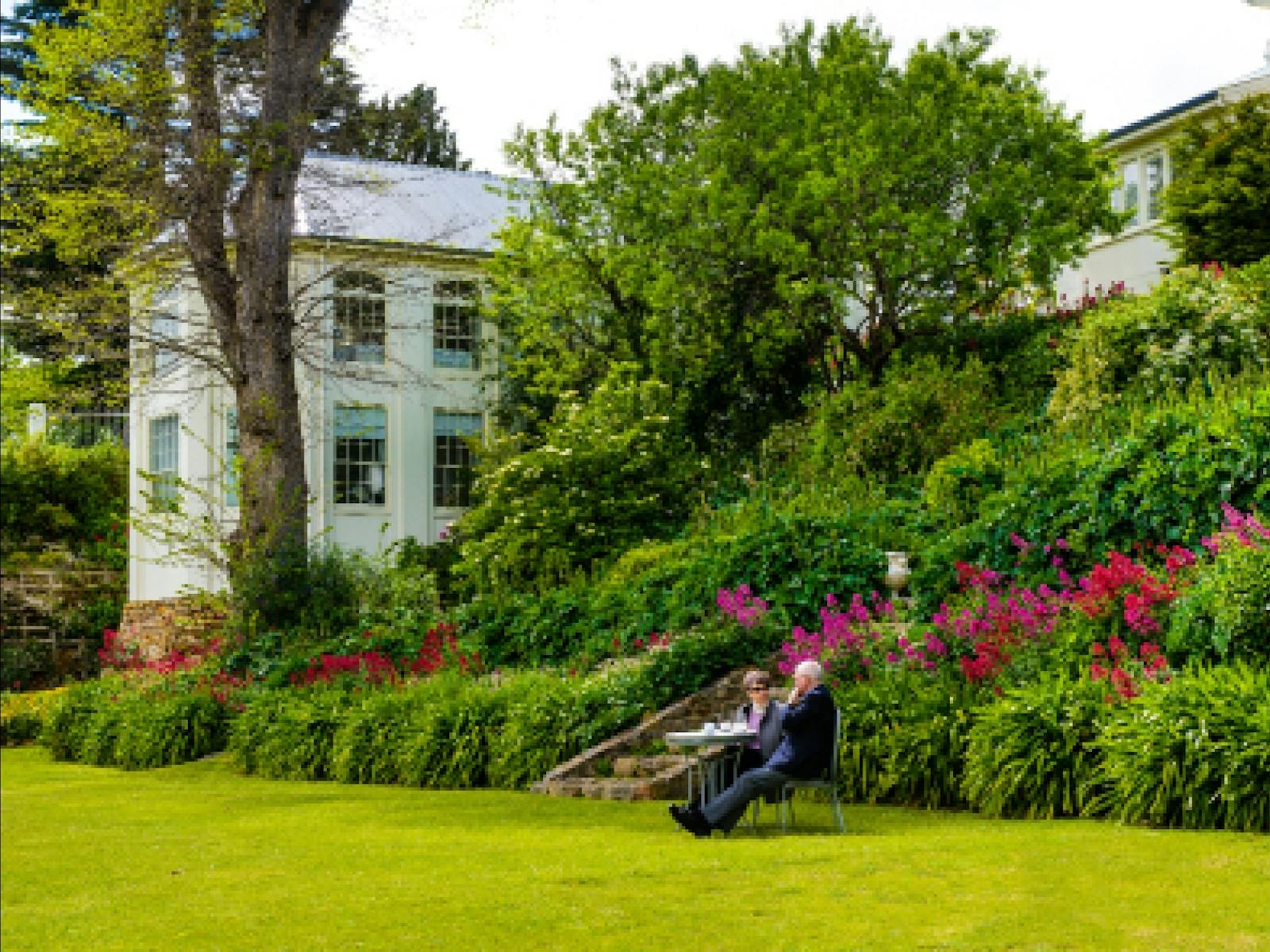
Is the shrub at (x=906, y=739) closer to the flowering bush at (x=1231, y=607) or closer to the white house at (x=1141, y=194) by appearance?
the flowering bush at (x=1231, y=607)

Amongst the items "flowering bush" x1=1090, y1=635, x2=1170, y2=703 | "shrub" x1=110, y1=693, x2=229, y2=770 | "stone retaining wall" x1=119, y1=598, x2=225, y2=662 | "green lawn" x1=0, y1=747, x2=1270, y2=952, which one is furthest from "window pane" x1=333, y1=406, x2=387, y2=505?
"flowering bush" x1=1090, y1=635, x2=1170, y2=703

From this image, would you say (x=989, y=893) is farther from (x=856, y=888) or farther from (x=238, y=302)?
(x=238, y=302)

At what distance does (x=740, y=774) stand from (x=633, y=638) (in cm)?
517

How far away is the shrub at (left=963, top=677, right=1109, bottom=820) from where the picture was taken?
380 inches

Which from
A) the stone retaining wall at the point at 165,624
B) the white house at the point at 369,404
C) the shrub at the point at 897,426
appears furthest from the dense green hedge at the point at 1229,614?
the white house at the point at 369,404

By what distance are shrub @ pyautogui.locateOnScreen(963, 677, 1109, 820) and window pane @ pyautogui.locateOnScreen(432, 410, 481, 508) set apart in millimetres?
19091

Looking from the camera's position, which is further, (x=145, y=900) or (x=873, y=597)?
(x=873, y=597)

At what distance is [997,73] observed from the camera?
23500 millimetres

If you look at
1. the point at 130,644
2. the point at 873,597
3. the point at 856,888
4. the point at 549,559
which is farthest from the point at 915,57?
the point at 856,888

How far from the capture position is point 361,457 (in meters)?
28.0

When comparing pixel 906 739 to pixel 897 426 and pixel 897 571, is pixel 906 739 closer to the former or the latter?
pixel 897 571

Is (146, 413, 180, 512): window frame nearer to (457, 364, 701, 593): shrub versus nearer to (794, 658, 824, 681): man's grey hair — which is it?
(457, 364, 701, 593): shrub

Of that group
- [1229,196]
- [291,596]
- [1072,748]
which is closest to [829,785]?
[1072,748]

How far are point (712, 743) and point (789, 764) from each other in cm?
93
